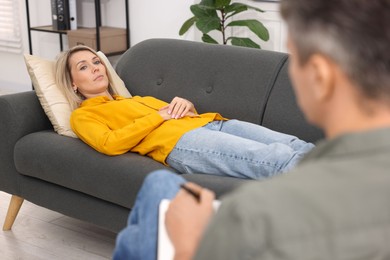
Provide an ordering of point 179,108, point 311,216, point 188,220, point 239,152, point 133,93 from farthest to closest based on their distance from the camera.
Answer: point 133,93 → point 179,108 → point 239,152 → point 188,220 → point 311,216

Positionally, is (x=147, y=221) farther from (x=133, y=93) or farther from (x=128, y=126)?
(x=133, y=93)

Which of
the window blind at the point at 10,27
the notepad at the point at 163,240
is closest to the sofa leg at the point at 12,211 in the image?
the notepad at the point at 163,240

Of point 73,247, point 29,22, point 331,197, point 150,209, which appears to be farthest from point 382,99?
point 29,22

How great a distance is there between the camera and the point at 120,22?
15.2 ft

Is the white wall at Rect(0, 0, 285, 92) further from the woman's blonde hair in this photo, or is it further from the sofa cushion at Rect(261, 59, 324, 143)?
the woman's blonde hair

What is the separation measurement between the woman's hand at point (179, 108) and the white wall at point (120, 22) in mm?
1475

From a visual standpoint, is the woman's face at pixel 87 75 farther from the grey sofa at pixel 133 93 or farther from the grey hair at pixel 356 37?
the grey hair at pixel 356 37

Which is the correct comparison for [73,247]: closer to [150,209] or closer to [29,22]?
[150,209]

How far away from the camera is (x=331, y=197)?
2.36 feet

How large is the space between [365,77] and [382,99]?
0.04 metres

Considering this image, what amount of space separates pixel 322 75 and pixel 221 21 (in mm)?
3183

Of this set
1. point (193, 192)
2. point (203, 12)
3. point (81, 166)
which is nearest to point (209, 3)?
point (203, 12)

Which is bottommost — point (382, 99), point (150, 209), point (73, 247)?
point (73, 247)

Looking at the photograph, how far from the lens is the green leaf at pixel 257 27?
373 centimetres
